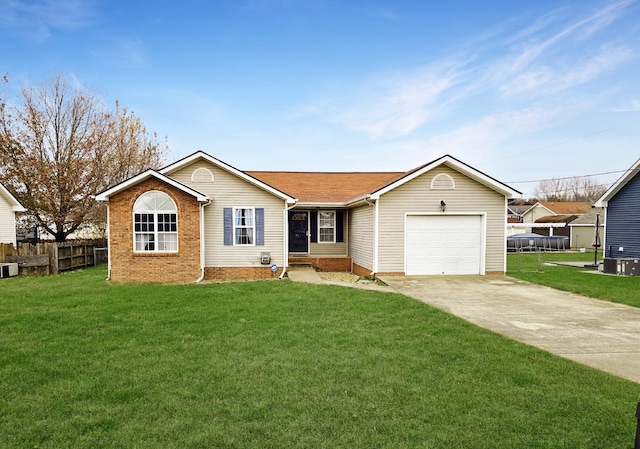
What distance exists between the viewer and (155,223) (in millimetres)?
12750

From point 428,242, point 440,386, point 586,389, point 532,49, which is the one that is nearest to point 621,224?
point 532,49

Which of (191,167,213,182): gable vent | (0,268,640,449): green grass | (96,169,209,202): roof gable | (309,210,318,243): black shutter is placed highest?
(191,167,213,182): gable vent

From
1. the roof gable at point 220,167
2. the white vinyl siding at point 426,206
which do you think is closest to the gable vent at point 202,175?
the roof gable at point 220,167

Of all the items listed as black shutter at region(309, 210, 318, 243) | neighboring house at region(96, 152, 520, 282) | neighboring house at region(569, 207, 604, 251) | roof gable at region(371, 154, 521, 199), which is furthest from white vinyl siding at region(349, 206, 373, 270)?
neighboring house at region(569, 207, 604, 251)

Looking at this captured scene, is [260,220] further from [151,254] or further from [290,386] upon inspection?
[290,386]

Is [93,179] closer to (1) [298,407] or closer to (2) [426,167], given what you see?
(2) [426,167]

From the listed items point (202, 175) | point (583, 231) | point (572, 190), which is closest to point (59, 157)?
point (202, 175)

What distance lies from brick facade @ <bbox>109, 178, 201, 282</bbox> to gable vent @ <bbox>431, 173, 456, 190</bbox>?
27.5ft

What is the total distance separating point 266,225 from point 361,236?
153 inches

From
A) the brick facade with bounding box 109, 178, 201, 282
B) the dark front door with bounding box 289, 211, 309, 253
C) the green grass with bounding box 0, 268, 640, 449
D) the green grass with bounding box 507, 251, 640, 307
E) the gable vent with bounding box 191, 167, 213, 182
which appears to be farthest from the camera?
the dark front door with bounding box 289, 211, 309, 253

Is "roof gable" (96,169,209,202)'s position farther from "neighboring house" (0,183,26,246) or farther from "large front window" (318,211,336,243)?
"neighboring house" (0,183,26,246)

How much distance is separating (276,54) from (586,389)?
1545 cm

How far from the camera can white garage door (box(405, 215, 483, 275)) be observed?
1376cm

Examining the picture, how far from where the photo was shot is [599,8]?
12328 millimetres
